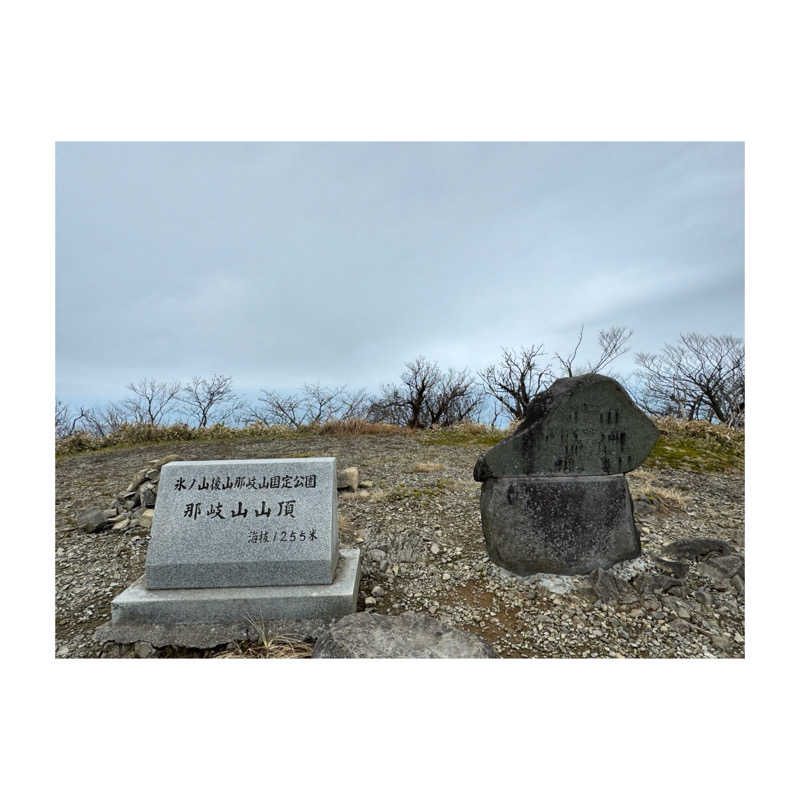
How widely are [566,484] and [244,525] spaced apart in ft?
9.30

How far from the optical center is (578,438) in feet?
13.1

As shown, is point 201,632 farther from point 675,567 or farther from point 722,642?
point 675,567

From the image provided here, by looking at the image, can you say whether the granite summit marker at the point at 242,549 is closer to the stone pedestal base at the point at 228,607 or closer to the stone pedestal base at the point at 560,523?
the stone pedestal base at the point at 228,607

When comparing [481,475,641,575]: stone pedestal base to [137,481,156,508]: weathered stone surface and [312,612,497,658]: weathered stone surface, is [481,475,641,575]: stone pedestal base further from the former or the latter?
[137,481,156,508]: weathered stone surface

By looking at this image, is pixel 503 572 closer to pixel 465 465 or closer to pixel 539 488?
pixel 539 488

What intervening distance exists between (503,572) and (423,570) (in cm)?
77

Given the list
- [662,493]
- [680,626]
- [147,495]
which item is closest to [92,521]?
[147,495]

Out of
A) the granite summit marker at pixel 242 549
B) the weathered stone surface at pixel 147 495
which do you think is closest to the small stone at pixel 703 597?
the granite summit marker at pixel 242 549

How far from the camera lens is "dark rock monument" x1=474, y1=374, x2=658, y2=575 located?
3945 mm

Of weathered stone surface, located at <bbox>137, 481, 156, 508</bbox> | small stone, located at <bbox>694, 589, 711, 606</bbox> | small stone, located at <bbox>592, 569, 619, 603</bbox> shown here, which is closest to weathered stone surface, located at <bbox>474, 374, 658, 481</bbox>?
small stone, located at <bbox>592, 569, 619, 603</bbox>

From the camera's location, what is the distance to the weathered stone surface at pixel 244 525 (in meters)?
3.38

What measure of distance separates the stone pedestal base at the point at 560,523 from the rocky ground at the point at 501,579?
0.16 m

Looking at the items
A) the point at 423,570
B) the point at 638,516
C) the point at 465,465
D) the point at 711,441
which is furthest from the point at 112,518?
the point at 711,441

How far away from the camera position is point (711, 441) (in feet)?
36.0
